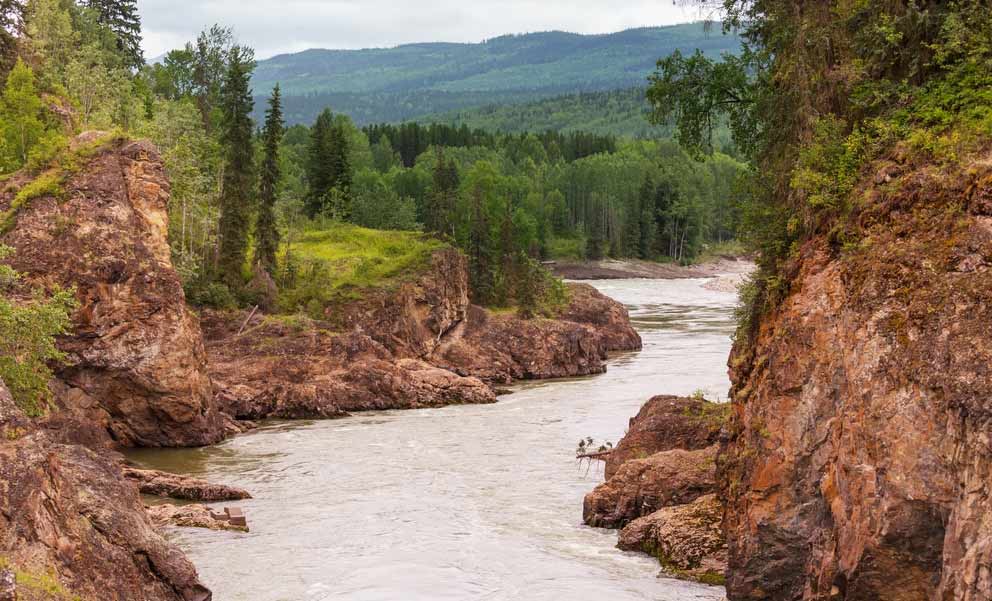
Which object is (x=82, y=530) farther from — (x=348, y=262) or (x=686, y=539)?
(x=348, y=262)

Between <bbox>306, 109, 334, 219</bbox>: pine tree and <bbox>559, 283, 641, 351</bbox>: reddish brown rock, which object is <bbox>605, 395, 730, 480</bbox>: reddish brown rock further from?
<bbox>306, 109, 334, 219</bbox>: pine tree

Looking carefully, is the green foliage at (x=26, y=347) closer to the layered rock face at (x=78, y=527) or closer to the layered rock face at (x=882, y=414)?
the layered rock face at (x=78, y=527)

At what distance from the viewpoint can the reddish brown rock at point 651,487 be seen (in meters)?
24.1

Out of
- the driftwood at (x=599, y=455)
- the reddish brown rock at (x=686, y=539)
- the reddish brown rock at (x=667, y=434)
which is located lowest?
the driftwood at (x=599, y=455)

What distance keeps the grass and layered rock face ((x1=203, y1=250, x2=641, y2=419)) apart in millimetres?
1049

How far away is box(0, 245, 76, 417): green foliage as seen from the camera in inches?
876

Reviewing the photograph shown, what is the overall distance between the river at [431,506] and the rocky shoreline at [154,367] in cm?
186

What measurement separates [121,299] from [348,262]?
84.4 feet

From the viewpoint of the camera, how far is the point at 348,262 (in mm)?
62875

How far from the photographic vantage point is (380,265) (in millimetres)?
61094

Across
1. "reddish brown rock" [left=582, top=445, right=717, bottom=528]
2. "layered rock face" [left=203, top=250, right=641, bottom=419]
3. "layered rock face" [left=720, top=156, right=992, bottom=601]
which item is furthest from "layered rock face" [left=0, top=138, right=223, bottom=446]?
"layered rock face" [left=720, top=156, right=992, bottom=601]

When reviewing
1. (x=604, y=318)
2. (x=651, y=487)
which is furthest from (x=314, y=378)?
(x=604, y=318)

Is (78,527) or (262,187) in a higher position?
(262,187)

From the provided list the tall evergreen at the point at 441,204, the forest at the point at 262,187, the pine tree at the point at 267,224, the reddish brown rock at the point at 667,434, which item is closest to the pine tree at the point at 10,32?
the forest at the point at 262,187
